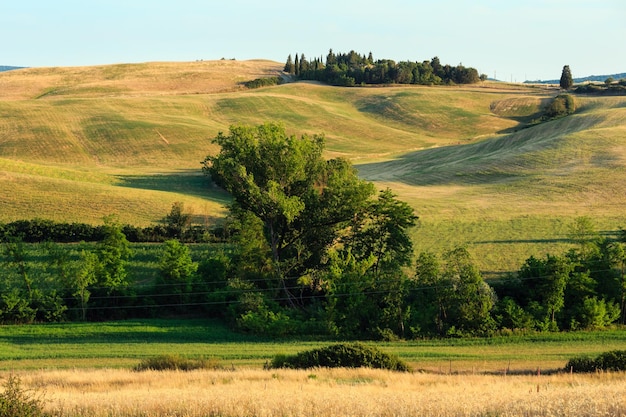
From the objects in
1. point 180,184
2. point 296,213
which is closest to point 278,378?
point 296,213

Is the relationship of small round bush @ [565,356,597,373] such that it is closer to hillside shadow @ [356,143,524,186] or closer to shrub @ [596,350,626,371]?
shrub @ [596,350,626,371]

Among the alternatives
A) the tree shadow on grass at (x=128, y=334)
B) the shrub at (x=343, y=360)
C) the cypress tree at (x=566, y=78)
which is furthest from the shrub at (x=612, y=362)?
the cypress tree at (x=566, y=78)

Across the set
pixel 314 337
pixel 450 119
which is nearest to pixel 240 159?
pixel 314 337

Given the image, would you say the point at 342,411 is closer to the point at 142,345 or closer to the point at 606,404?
the point at 606,404

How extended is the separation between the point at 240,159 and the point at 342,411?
28.5m

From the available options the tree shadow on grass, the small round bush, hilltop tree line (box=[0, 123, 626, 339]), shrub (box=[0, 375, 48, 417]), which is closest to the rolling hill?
hilltop tree line (box=[0, 123, 626, 339])

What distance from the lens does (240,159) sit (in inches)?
1624

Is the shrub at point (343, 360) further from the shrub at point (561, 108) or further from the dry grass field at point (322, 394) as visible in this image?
the shrub at point (561, 108)

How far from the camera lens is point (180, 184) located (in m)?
73.7

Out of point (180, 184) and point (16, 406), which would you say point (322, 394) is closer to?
point (16, 406)

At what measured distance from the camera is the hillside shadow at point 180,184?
226 ft

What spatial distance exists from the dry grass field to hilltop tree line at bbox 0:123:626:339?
35.9ft

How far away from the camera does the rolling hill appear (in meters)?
56.2

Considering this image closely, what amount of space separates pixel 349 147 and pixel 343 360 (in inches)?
3314
